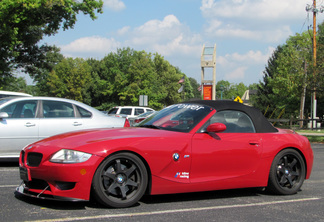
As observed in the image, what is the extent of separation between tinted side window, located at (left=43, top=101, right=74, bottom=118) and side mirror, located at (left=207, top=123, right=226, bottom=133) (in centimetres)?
434

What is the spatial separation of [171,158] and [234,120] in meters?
1.35

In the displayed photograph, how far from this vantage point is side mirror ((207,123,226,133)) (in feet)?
16.0

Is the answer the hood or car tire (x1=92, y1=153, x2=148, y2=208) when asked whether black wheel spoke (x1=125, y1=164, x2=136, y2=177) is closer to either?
car tire (x1=92, y1=153, x2=148, y2=208)

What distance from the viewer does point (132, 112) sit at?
27500mm

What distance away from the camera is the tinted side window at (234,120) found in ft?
17.2

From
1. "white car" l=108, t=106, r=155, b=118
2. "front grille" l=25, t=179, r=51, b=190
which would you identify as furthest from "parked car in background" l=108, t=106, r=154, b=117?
"front grille" l=25, t=179, r=51, b=190

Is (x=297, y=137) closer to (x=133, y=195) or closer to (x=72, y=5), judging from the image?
(x=133, y=195)

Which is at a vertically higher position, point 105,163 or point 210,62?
point 210,62

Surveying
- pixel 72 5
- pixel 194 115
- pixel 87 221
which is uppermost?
pixel 72 5

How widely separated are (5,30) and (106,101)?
179 ft

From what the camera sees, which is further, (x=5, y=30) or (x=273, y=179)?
(x=5, y=30)

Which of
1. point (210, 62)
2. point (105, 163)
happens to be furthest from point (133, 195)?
point (210, 62)

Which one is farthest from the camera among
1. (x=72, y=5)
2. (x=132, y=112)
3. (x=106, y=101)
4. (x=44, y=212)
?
(x=106, y=101)

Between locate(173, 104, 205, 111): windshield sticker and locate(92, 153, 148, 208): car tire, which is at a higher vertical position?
locate(173, 104, 205, 111): windshield sticker
